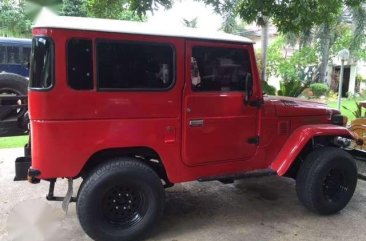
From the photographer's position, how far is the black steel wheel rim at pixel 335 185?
470 cm

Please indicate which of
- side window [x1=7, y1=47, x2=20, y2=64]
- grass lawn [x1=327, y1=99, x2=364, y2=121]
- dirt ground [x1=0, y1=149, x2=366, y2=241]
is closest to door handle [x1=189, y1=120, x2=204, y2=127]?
dirt ground [x1=0, y1=149, x2=366, y2=241]

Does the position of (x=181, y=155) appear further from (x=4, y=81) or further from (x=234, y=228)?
(x=4, y=81)

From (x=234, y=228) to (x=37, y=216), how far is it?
87.3 inches

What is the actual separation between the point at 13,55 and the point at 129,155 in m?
15.1

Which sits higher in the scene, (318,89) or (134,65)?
(134,65)

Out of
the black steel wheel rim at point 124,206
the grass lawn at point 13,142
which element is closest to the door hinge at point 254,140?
the black steel wheel rim at point 124,206

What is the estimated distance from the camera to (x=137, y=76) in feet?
12.6

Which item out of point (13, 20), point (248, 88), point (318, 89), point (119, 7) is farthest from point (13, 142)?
point (13, 20)

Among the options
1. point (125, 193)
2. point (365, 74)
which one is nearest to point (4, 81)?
point (125, 193)

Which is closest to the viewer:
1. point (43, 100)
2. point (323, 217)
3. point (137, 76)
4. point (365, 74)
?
point (43, 100)

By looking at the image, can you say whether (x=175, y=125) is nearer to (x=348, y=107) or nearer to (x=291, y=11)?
(x=291, y=11)

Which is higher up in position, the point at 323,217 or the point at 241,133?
the point at 241,133

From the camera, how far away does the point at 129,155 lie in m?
4.00

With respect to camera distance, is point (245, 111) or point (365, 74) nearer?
point (245, 111)
